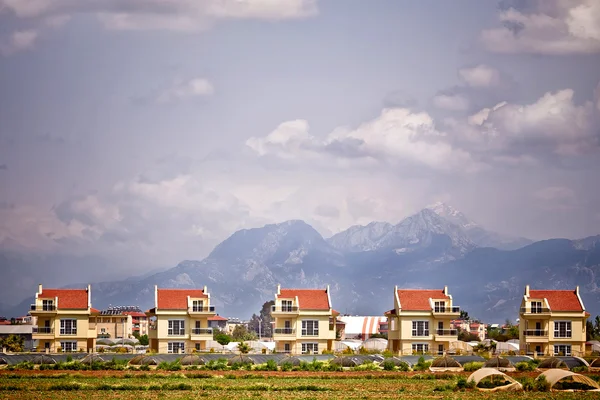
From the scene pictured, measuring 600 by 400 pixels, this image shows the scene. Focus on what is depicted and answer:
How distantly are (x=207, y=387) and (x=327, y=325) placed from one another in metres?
45.4

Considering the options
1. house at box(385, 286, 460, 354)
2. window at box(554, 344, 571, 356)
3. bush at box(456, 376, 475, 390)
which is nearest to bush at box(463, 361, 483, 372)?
bush at box(456, 376, 475, 390)

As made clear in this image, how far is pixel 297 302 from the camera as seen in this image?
112 meters

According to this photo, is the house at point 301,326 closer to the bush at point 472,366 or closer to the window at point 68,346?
the window at point 68,346

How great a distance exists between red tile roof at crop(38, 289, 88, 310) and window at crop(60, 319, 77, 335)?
4.86 feet

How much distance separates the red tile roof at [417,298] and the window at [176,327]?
24.7 m

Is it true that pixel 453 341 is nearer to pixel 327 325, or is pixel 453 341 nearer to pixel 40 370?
pixel 327 325

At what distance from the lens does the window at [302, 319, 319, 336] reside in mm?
112062

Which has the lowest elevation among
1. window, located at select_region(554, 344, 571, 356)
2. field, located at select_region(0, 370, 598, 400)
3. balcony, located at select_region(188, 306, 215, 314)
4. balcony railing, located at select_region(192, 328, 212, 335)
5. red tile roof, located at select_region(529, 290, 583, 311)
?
window, located at select_region(554, 344, 571, 356)

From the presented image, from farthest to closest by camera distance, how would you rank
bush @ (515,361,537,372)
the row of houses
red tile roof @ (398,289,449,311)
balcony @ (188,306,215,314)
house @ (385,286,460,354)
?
balcony @ (188,306,215,314) < red tile roof @ (398,289,449,311) < the row of houses < house @ (385,286,460,354) < bush @ (515,361,537,372)

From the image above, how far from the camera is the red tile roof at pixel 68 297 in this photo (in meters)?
114

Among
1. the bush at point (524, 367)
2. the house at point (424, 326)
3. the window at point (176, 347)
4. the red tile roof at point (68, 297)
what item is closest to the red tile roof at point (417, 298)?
the house at point (424, 326)

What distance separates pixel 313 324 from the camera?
368 ft

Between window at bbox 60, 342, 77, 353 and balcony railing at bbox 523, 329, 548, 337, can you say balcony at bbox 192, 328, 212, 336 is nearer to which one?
window at bbox 60, 342, 77, 353

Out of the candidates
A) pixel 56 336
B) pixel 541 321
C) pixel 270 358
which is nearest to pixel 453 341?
pixel 541 321
